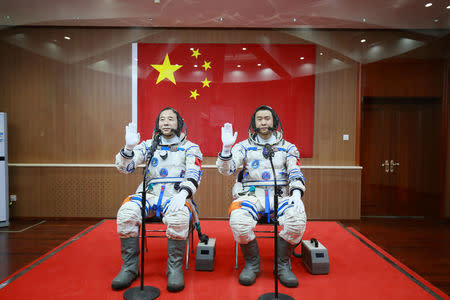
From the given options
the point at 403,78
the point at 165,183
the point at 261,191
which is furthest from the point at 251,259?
the point at 403,78

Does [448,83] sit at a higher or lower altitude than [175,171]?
higher

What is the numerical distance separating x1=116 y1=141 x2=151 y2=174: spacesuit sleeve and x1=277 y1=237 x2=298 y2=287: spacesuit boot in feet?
4.48

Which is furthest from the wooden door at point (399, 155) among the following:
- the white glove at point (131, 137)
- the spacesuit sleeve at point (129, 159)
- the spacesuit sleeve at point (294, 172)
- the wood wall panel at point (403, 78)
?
the white glove at point (131, 137)

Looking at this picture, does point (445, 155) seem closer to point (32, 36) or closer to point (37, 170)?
point (37, 170)

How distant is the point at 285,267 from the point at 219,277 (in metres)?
0.53

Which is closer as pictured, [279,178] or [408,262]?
[279,178]

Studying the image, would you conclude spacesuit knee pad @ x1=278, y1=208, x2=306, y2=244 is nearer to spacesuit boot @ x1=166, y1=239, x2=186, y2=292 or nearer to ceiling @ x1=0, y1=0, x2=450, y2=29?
spacesuit boot @ x1=166, y1=239, x2=186, y2=292

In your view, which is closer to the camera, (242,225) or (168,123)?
(242,225)

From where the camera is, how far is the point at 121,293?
207cm

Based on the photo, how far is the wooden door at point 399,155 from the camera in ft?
15.8

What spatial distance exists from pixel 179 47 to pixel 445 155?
4.53 metres

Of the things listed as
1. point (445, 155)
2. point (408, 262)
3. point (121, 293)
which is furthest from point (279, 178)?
point (445, 155)

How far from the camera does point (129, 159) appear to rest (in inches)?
95.3

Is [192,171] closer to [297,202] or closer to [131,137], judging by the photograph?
[131,137]
